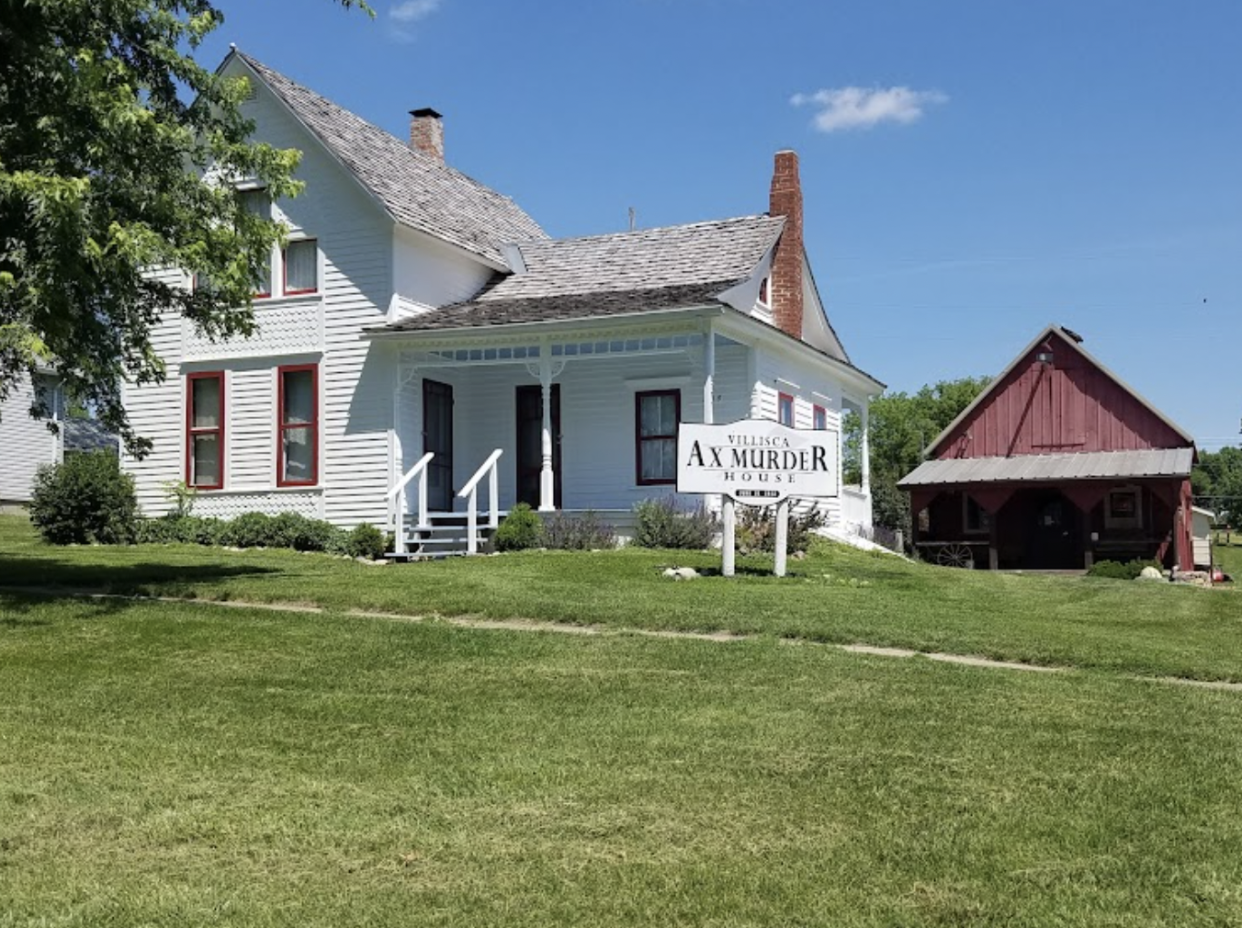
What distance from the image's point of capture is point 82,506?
22.0 m

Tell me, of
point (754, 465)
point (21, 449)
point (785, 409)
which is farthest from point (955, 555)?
point (21, 449)

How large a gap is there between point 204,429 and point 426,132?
9533 mm

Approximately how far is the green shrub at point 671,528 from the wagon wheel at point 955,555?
13.7 m

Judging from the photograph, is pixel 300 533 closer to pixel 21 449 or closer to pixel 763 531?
pixel 763 531

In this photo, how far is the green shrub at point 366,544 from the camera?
2131 cm

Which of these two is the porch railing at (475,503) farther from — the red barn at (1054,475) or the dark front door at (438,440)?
the red barn at (1054,475)

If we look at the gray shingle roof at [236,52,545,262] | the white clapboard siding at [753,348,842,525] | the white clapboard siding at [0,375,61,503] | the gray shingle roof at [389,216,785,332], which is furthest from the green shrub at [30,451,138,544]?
the white clapboard siding at [753,348,842,525]

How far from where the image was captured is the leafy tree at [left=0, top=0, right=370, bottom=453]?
11438 mm

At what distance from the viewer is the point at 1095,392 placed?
3322 cm

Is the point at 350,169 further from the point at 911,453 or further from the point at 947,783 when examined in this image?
the point at 911,453

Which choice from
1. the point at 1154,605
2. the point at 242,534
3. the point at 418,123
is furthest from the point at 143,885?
the point at 418,123

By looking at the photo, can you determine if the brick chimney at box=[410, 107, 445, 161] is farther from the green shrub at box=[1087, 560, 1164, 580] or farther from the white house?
the green shrub at box=[1087, 560, 1164, 580]

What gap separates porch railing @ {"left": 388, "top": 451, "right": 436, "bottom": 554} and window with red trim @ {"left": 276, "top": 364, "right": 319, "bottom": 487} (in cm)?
218

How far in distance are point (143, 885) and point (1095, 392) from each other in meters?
31.8
